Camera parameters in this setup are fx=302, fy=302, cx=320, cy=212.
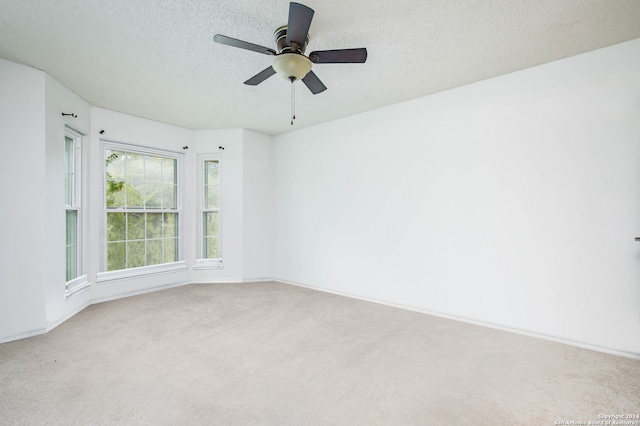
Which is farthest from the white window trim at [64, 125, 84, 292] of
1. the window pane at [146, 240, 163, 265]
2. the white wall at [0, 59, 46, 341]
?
the window pane at [146, 240, 163, 265]

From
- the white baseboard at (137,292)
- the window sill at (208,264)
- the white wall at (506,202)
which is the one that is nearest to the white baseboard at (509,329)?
the white wall at (506,202)

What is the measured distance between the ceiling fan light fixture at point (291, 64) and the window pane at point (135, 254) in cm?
361

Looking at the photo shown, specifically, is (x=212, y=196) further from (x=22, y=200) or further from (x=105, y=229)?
(x=22, y=200)

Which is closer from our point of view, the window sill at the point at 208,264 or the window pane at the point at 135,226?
the window pane at the point at 135,226

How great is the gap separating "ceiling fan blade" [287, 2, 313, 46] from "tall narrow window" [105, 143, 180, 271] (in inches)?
139

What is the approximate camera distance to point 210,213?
5.20 metres

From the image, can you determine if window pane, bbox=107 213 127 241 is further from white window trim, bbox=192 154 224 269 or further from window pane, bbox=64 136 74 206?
white window trim, bbox=192 154 224 269

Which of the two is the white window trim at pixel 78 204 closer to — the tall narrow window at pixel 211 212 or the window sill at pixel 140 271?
the window sill at pixel 140 271

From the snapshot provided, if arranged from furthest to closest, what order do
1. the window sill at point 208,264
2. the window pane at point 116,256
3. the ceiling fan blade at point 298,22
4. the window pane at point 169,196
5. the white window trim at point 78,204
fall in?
the window sill at point 208,264 < the window pane at point 169,196 < the window pane at point 116,256 < the white window trim at point 78,204 < the ceiling fan blade at point 298,22

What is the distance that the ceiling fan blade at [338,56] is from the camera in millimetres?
2172

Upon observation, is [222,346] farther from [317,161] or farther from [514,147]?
[514,147]

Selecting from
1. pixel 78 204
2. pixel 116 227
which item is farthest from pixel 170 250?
pixel 78 204

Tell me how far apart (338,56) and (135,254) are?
408 cm

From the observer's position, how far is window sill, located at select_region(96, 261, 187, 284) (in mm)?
4133
